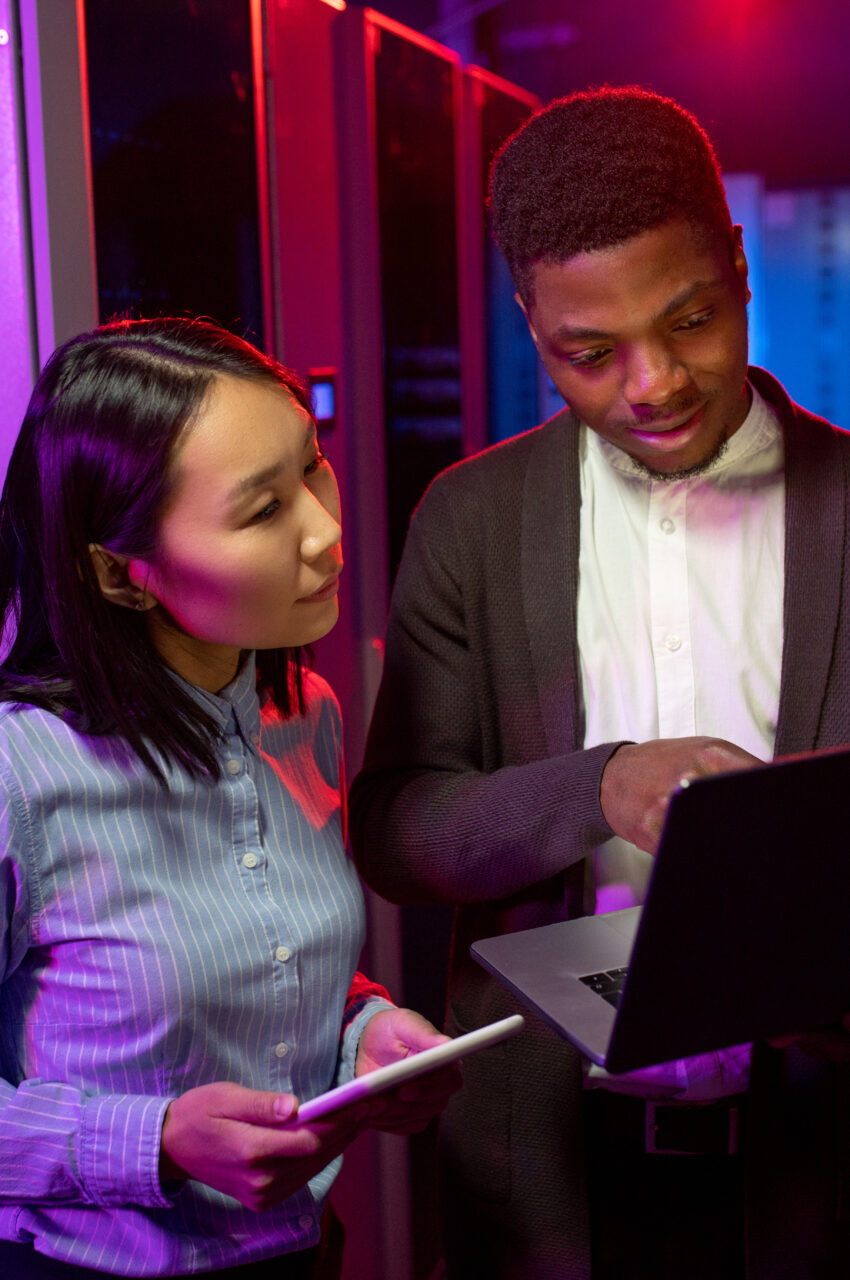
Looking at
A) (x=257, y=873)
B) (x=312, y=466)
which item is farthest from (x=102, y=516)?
(x=257, y=873)

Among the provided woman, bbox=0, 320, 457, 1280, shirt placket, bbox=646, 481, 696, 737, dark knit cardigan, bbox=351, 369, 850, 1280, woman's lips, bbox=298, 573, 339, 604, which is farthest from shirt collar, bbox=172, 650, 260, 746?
shirt placket, bbox=646, 481, 696, 737

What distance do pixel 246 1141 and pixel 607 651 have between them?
671mm

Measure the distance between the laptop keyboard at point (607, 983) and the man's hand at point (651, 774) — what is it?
Answer: 120 millimetres

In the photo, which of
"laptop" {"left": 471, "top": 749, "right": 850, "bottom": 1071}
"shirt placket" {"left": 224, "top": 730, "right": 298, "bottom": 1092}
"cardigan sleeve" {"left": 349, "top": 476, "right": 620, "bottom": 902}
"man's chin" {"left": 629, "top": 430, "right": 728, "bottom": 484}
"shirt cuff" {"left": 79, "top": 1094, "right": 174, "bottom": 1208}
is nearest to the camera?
"laptop" {"left": 471, "top": 749, "right": 850, "bottom": 1071}

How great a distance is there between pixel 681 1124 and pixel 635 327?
0.86m

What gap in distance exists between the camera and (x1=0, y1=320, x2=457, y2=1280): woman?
1024mm

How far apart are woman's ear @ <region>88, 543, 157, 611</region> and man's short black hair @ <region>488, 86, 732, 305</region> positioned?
1.83ft

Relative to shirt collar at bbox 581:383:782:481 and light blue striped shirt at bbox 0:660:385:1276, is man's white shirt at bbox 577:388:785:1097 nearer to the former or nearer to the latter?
shirt collar at bbox 581:383:782:481

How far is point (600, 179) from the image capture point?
4.15 feet

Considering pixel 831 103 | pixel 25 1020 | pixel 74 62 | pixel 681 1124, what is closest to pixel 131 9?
pixel 74 62

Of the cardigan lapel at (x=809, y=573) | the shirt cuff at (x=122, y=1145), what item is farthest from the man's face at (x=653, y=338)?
the shirt cuff at (x=122, y=1145)

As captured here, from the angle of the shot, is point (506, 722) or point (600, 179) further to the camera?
point (506, 722)

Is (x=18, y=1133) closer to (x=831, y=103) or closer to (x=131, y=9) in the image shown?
(x=131, y=9)

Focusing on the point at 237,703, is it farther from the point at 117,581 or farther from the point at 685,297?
the point at 685,297
